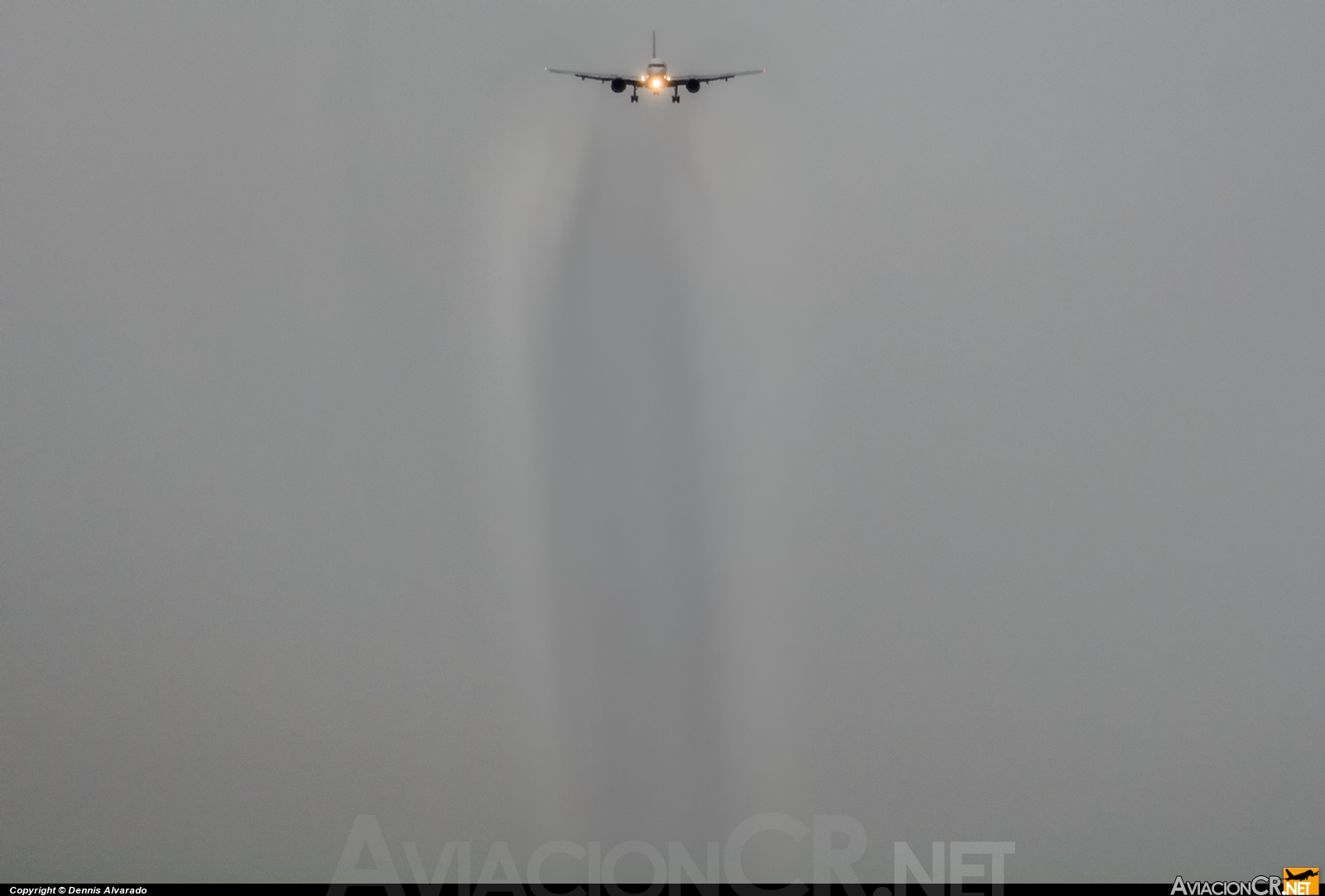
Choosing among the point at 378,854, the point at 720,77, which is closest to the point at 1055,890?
the point at 378,854

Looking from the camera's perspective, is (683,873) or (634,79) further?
(683,873)

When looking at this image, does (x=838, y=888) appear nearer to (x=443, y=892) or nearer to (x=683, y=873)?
(x=683, y=873)

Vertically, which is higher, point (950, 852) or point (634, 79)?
point (634, 79)

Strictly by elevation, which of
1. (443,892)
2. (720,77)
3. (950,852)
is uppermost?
(720,77)

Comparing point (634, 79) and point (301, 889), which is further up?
point (634, 79)

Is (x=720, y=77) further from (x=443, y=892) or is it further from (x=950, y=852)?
(x=443, y=892)

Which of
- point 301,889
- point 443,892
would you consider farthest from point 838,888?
point 301,889
